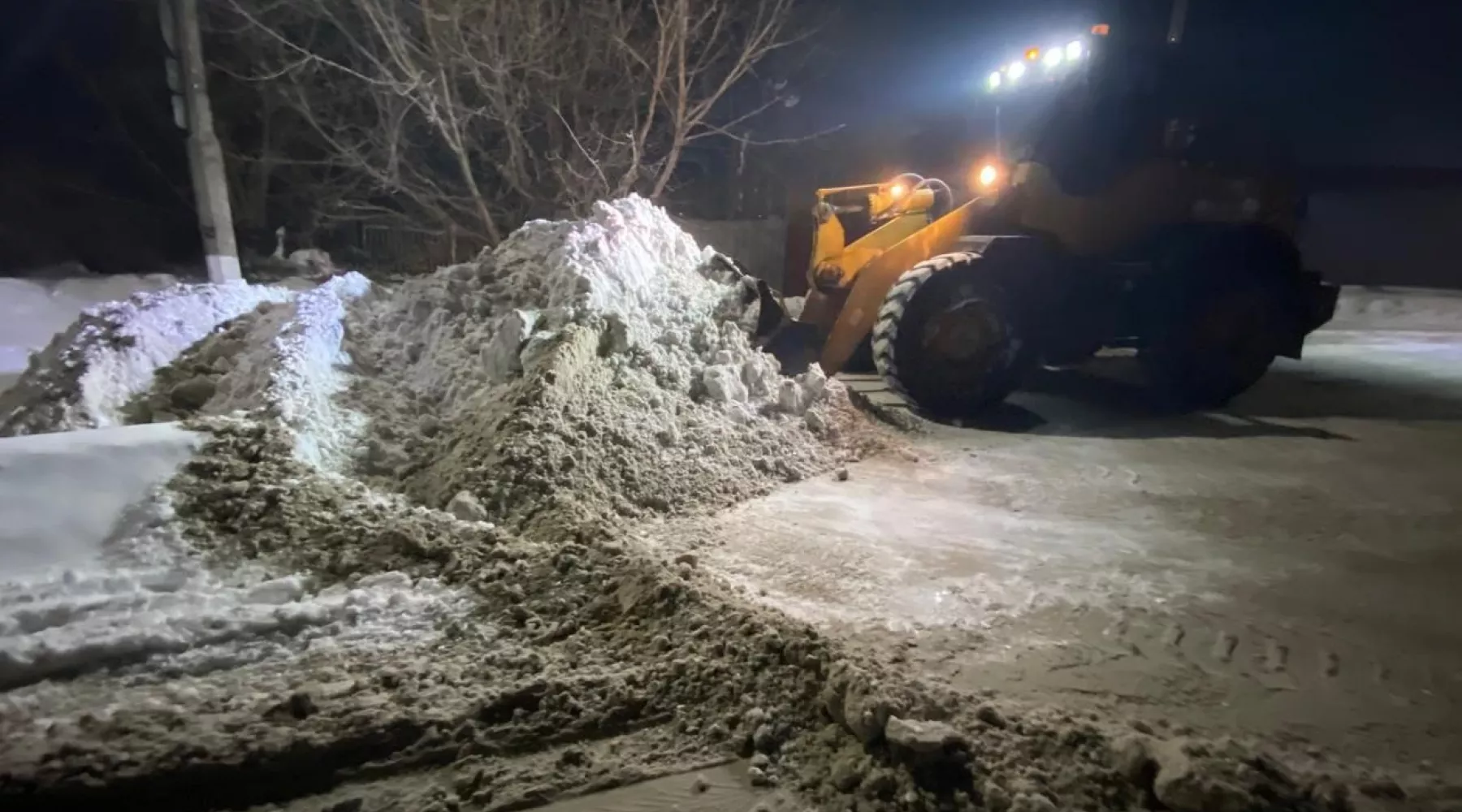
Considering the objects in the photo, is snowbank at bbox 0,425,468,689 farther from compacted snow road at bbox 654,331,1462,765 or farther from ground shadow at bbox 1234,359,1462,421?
ground shadow at bbox 1234,359,1462,421

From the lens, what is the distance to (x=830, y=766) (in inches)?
117

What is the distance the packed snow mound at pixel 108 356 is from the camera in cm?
555

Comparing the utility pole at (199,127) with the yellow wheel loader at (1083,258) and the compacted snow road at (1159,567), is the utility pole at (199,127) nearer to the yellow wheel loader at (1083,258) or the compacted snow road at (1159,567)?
the yellow wheel loader at (1083,258)

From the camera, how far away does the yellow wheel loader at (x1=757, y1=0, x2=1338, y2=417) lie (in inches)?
310

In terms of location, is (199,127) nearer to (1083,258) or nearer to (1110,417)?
(1083,258)

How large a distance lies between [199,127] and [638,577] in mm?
7804

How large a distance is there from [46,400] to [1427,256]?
22096mm

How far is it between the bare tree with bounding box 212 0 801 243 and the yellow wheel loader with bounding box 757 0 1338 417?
294 centimetres

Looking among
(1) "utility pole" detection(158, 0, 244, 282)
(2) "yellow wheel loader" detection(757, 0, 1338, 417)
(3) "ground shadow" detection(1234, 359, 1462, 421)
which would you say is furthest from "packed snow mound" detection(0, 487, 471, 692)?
(3) "ground shadow" detection(1234, 359, 1462, 421)

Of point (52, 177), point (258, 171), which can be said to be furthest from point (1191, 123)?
point (52, 177)

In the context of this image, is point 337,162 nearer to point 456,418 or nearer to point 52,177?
point 52,177

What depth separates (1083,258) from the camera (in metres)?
8.50

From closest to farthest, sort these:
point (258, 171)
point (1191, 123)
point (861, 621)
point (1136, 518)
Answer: point (861, 621) < point (1136, 518) < point (1191, 123) < point (258, 171)

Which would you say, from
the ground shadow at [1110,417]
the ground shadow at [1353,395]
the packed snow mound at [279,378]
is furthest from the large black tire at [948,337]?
the packed snow mound at [279,378]
